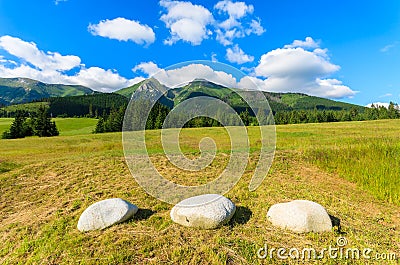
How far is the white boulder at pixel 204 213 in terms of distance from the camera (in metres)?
6.52

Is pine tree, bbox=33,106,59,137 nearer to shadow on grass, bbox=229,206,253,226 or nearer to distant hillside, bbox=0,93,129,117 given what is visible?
shadow on grass, bbox=229,206,253,226

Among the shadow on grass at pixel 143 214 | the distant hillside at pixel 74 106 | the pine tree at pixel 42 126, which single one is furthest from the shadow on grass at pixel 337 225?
the distant hillside at pixel 74 106

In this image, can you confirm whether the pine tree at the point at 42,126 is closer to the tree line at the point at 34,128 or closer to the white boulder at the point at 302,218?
the tree line at the point at 34,128

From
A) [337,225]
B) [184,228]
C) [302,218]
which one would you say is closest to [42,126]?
[184,228]

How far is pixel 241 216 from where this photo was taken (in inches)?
293

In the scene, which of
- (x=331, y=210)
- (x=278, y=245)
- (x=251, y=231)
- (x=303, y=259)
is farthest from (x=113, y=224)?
(x=331, y=210)

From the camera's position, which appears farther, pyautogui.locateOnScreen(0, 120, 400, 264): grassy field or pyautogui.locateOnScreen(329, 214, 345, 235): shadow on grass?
pyautogui.locateOnScreen(329, 214, 345, 235): shadow on grass

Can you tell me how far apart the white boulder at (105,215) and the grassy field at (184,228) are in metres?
0.25

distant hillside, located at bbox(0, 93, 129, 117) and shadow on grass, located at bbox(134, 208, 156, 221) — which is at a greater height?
distant hillside, located at bbox(0, 93, 129, 117)

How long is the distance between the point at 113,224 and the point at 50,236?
5.07 ft

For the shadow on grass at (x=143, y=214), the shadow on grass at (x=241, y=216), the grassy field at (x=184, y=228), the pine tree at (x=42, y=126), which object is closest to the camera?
the grassy field at (x=184, y=228)

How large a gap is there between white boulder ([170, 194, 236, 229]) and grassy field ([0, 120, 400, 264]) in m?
0.20

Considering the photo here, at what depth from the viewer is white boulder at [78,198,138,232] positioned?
6582 millimetres

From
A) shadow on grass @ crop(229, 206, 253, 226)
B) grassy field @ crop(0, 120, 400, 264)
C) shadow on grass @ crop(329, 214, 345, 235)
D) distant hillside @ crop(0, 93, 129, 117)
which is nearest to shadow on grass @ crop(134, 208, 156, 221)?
grassy field @ crop(0, 120, 400, 264)
